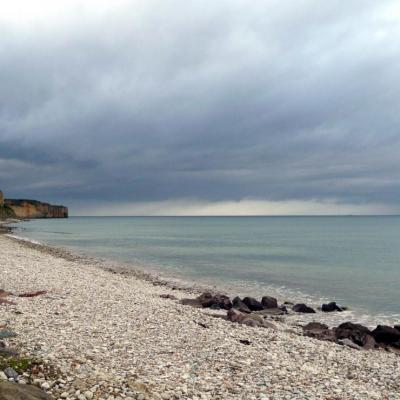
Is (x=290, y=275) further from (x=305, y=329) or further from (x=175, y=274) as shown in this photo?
(x=305, y=329)

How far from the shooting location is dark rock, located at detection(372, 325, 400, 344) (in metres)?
17.0

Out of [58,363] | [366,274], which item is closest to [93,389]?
[58,363]

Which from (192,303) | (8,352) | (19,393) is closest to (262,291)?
(192,303)

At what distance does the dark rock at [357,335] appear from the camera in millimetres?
16347

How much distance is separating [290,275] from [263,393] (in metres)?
30.9

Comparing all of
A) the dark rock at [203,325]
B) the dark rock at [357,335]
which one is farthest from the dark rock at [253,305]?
the dark rock at [203,325]

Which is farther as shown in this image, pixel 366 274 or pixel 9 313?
pixel 366 274

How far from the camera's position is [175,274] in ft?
126

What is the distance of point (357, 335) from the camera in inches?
667

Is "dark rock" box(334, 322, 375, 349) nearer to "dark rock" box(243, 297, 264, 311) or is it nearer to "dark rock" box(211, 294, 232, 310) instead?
"dark rock" box(243, 297, 264, 311)

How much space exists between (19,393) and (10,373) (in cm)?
155

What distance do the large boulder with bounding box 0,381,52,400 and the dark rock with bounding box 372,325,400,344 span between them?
13.9m

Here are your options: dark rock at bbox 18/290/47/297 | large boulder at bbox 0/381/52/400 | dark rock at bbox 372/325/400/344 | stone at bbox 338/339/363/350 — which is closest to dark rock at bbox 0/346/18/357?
large boulder at bbox 0/381/52/400

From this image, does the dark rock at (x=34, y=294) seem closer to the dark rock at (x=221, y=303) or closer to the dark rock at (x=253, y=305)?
the dark rock at (x=221, y=303)
